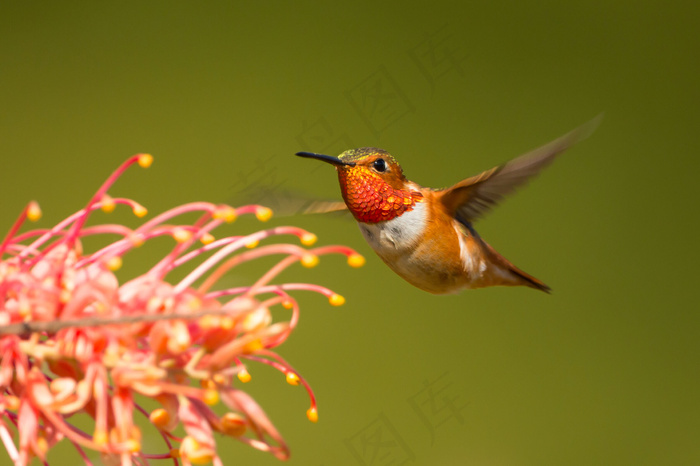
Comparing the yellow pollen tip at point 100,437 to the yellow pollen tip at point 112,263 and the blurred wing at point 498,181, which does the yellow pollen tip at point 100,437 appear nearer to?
the yellow pollen tip at point 112,263

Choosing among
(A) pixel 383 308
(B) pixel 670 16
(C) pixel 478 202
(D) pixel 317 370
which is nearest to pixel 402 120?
(A) pixel 383 308

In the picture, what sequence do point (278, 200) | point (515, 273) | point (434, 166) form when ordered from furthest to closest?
1. point (434, 166)
2. point (515, 273)
3. point (278, 200)

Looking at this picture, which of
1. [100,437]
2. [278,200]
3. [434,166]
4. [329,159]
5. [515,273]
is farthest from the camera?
[434,166]

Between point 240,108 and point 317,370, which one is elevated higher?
point 240,108

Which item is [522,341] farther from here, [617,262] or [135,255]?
[135,255]

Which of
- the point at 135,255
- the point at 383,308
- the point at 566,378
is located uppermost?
the point at 135,255

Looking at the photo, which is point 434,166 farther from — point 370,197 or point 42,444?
point 42,444

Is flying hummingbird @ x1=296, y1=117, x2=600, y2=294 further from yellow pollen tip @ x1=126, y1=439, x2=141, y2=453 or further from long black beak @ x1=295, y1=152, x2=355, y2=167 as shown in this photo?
yellow pollen tip @ x1=126, y1=439, x2=141, y2=453

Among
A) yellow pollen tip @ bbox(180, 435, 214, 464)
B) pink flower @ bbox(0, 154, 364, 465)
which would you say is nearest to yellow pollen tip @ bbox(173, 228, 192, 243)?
pink flower @ bbox(0, 154, 364, 465)

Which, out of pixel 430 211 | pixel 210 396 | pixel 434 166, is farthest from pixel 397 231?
pixel 434 166
